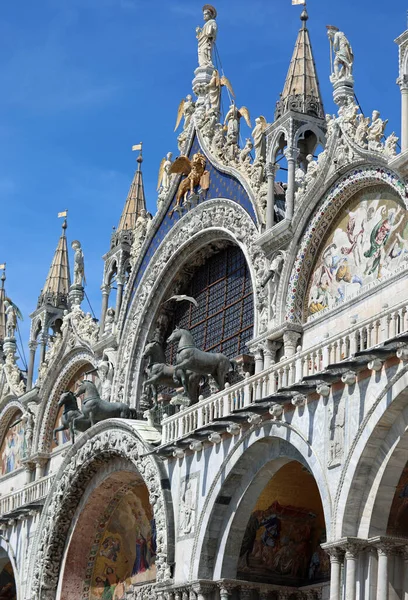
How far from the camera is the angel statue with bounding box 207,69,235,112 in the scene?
97.1 feet

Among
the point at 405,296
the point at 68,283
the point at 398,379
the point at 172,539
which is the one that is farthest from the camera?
the point at 68,283

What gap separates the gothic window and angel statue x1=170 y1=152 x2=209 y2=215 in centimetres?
170

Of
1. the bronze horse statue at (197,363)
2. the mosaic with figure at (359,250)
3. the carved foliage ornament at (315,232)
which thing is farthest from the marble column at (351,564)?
the bronze horse statue at (197,363)

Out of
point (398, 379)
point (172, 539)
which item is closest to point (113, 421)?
point (172, 539)

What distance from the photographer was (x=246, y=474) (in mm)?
21312

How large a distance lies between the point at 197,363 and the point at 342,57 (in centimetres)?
665

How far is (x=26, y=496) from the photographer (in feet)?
101

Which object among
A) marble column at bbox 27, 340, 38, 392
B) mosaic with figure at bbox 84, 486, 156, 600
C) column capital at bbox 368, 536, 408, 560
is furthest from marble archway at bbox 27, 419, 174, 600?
marble column at bbox 27, 340, 38, 392

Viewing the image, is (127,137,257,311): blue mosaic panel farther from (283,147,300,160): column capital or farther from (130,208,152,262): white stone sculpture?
(283,147,300,160): column capital

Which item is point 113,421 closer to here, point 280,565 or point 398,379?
point 280,565

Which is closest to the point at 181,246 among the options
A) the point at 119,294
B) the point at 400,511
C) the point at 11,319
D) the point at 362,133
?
the point at 119,294

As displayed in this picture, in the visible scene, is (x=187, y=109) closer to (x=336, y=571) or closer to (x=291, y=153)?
(x=291, y=153)

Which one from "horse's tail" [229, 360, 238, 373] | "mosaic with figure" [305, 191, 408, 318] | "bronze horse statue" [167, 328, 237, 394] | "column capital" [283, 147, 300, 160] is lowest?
"bronze horse statue" [167, 328, 237, 394]

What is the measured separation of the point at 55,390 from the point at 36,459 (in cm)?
201
